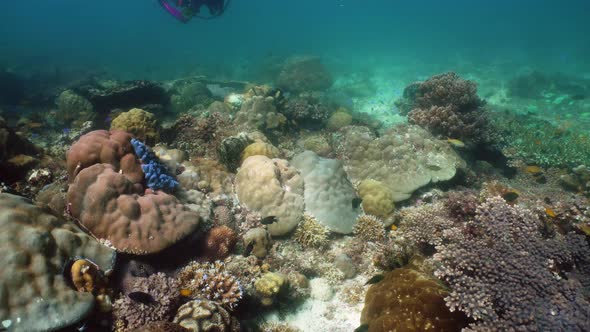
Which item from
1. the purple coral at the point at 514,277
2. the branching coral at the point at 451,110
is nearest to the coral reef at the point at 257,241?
the purple coral at the point at 514,277

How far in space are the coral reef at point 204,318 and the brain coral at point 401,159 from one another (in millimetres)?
5471

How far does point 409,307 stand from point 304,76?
2116cm

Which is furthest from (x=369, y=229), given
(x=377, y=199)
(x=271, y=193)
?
(x=271, y=193)

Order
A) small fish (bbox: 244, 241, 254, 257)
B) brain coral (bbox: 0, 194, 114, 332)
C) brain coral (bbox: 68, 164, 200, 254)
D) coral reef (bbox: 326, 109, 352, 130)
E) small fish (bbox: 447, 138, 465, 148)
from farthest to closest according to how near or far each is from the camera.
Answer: coral reef (bbox: 326, 109, 352, 130) < small fish (bbox: 447, 138, 465, 148) < small fish (bbox: 244, 241, 254, 257) < brain coral (bbox: 68, 164, 200, 254) < brain coral (bbox: 0, 194, 114, 332)

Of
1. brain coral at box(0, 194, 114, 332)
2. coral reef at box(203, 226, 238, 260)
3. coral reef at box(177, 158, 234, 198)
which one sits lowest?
coral reef at box(203, 226, 238, 260)

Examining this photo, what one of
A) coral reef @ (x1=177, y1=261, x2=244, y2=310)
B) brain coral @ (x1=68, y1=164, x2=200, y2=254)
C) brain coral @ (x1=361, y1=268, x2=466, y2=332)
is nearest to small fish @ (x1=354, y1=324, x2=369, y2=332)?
brain coral @ (x1=361, y1=268, x2=466, y2=332)

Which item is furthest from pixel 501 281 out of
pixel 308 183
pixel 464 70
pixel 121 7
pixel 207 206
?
pixel 121 7

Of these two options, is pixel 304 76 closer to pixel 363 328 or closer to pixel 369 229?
pixel 369 229

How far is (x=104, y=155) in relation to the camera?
212 inches

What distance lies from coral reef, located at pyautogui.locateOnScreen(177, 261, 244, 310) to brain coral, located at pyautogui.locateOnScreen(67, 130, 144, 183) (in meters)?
2.06

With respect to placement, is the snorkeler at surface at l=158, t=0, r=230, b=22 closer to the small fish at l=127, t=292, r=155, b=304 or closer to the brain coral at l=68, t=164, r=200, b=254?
the brain coral at l=68, t=164, r=200, b=254

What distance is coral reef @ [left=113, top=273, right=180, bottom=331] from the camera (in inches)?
156

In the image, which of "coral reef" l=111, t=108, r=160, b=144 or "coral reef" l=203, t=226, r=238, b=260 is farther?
"coral reef" l=111, t=108, r=160, b=144

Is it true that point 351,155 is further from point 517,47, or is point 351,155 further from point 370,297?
point 517,47
